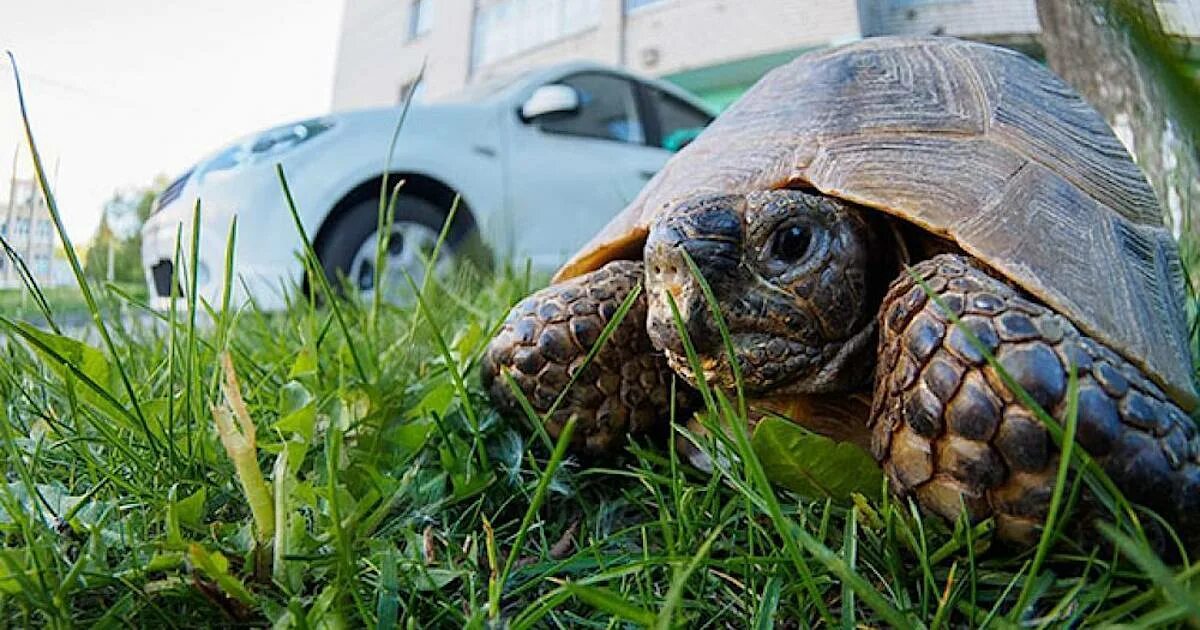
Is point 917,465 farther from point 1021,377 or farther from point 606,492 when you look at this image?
point 606,492

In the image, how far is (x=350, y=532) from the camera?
69cm


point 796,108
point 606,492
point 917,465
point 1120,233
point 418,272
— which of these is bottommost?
point 418,272

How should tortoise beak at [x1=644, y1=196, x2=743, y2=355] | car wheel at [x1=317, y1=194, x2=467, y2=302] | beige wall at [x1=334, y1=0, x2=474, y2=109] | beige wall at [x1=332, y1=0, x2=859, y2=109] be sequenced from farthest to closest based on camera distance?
beige wall at [x1=334, y1=0, x2=474, y2=109]
beige wall at [x1=332, y1=0, x2=859, y2=109]
car wheel at [x1=317, y1=194, x2=467, y2=302]
tortoise beak at [x1=644, y1=196, x2=743, y2=355]

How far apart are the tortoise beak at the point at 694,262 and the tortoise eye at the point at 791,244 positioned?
5cm

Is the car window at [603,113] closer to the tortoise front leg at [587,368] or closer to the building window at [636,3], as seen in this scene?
the tortoise front leg at [587,368]

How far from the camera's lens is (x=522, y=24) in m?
11.3

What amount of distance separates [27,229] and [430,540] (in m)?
0.58

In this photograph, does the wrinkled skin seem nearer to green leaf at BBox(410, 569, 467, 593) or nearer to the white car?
green leaf at BBox(410, 569, 467, 593)

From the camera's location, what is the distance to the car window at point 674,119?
473cm

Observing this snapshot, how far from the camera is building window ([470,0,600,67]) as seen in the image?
1048 centimetres

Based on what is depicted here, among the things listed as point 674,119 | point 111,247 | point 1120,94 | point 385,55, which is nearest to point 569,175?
point 674,119

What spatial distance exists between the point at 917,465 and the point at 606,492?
0.41 m

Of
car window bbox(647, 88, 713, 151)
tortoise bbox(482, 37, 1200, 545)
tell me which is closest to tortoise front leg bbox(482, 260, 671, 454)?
tortoise bbox(482, 37, 1200, 545)

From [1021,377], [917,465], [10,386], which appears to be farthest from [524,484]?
[10,386]
